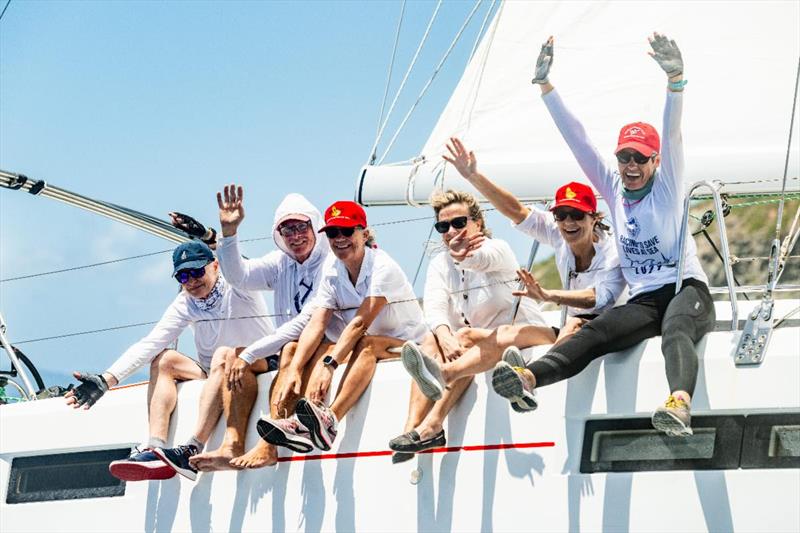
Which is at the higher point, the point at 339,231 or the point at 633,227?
the point at 339,231

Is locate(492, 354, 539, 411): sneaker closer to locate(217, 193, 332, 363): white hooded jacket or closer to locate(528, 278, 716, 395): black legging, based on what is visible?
locate(528, 278, 716, 395): black legging

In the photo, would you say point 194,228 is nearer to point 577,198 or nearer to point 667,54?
point 577,198

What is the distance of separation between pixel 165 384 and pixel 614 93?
277 centimetres

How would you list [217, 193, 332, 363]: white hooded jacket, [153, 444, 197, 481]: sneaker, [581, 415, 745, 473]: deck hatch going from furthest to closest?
[217, 193, 332, 363]: white hooded jacket, [153, 444, 197, 481]: sneaker, [581, 415, 745, 473]: deck hatch

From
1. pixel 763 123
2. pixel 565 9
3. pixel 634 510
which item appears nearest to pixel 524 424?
pixel 634 510

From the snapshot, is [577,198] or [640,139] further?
[577,198]

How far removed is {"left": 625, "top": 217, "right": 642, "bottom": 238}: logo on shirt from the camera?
575 centimetres

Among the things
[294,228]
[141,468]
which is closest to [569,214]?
[294,228]

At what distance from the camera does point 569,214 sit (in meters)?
5.91

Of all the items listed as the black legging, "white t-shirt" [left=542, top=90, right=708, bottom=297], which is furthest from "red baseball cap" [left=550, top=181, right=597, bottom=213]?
the black legging

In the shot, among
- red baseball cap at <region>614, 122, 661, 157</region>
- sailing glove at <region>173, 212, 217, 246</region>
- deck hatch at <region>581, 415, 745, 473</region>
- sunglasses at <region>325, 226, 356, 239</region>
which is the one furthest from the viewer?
sailing glove at <region>173, 212, 217, 246</region>

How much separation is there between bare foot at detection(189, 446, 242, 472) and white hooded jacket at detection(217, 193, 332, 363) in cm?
51

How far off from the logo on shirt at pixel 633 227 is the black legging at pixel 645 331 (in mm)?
258

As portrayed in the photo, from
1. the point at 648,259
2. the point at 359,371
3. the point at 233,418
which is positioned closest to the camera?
the point at 648,259
